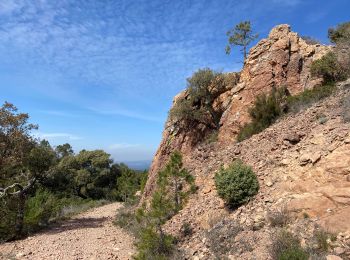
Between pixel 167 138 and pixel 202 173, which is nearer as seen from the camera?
pixel 202 173

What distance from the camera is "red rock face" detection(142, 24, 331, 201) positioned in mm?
18234

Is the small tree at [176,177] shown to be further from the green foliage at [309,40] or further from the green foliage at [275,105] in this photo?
the green foliage at [309,40]

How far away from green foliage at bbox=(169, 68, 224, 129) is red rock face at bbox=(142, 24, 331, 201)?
502 millimetres

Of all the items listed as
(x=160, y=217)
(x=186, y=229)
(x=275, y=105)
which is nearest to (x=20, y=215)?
(x=160, y=217)

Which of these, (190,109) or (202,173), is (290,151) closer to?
(202,173)

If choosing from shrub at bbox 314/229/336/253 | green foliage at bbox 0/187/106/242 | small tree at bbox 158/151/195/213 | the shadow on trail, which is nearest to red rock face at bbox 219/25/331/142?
small tree at bbox 158/151/195/213

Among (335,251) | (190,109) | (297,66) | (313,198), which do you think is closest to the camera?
(335,251)

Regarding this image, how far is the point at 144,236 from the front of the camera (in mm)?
10703

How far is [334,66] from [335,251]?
39.9 feet

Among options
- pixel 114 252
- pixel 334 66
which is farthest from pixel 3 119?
pixel 334 66

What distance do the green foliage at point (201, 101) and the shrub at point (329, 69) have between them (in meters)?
5.48

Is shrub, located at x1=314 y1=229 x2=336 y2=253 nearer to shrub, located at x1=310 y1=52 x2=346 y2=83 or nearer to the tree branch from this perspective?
shrub, located at x1=310 y1=52 x2=346 y2=83

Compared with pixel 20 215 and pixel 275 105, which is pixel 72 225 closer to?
pixel 20 215

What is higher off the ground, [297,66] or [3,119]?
[297,66]
